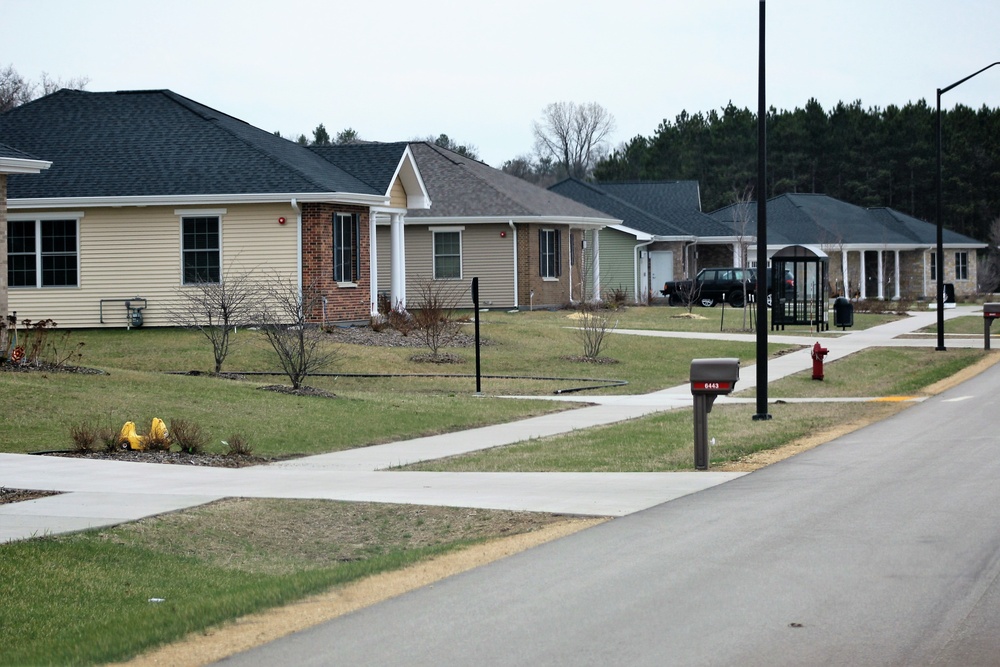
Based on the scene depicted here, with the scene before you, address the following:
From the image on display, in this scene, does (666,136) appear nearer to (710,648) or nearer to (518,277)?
(518,277)

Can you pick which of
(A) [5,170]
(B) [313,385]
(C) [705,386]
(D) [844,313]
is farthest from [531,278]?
(C) [705,386]

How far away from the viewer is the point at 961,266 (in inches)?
3088

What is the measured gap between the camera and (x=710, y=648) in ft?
22.7

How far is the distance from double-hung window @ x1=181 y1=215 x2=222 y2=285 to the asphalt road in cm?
2216

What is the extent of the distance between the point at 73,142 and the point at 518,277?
54.3 feet

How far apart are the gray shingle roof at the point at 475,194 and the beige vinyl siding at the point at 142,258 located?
501 inches

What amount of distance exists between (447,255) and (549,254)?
14.9 feet

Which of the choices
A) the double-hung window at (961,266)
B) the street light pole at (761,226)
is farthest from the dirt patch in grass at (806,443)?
the double-hung window at (961,266)

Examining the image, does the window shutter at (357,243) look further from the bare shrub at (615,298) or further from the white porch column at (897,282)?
the white porch column at (897,282)

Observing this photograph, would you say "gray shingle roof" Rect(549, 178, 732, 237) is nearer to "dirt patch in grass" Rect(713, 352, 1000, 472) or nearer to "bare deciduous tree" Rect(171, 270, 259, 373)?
"bare deciduous tree" Rect(171, 270, 259, 373)

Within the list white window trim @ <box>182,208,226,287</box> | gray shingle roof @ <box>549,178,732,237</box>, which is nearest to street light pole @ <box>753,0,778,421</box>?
white window trim @ <box>182,208,226,287</box>

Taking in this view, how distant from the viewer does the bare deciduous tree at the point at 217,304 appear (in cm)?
2773

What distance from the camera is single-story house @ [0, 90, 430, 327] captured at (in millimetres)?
32031

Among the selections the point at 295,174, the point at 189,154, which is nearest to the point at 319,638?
the point at 295,174
